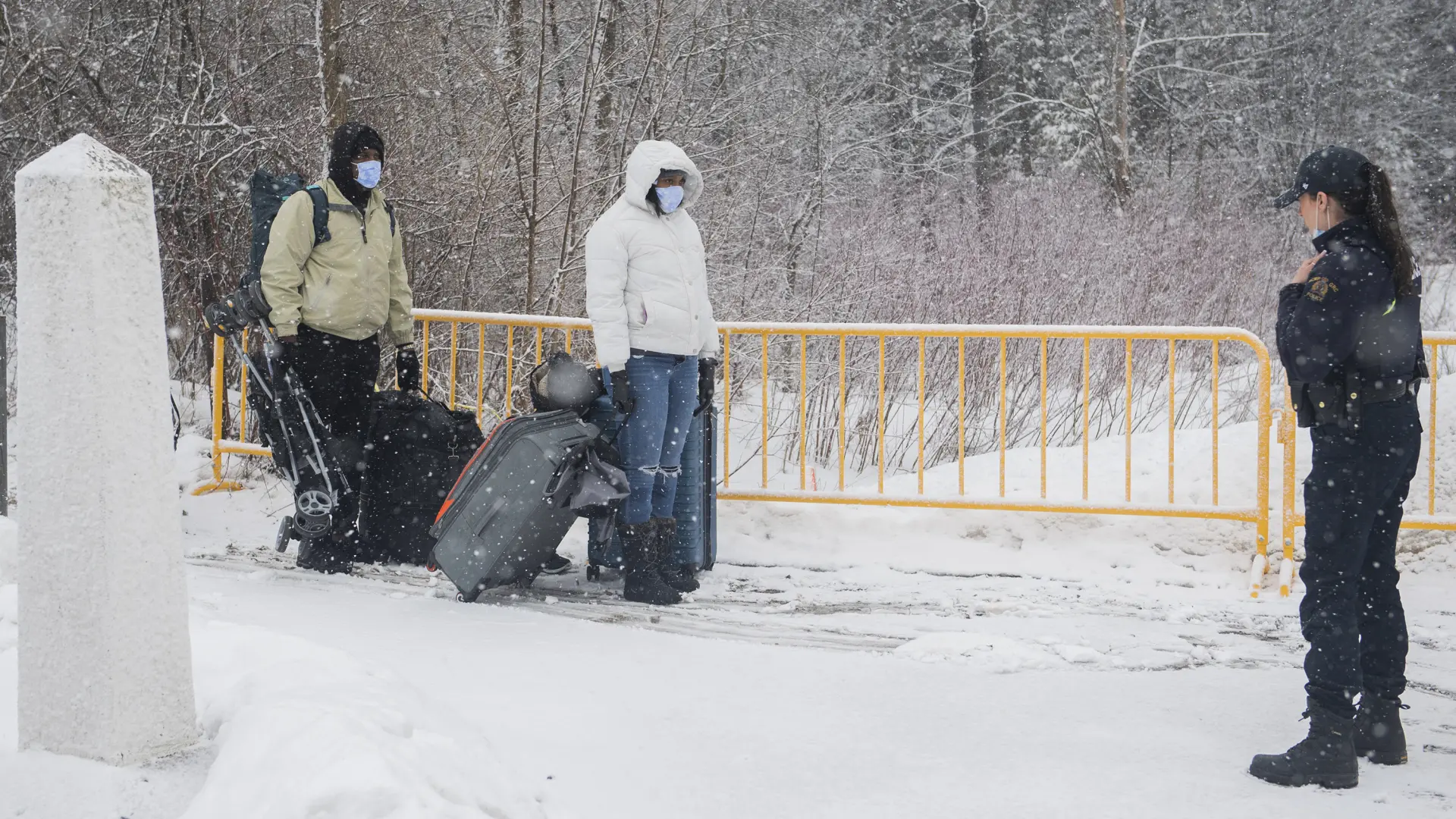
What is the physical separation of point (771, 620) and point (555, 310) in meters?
5.04

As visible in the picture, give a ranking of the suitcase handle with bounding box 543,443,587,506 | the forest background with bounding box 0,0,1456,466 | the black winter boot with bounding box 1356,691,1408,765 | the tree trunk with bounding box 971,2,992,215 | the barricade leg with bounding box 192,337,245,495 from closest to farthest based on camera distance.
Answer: the black winter boot with bounding box 1356,691,1408,765, the suitcase handle with bounding box 543,443,587,506, the barricade leg with bounding box 192,337,245,495, the forest background with bounding box 0,0,1456,466, the tree trunk with bounding box 971,2,992,215

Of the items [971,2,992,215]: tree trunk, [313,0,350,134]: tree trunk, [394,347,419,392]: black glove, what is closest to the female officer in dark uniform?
[394,347,419,392]: black glove

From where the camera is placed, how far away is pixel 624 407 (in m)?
5.97

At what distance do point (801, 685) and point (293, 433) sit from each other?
2.91m

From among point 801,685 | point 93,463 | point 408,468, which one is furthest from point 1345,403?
point 408,468

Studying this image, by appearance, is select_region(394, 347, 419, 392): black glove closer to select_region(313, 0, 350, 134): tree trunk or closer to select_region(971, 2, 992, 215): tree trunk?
select_region(313, 0, 350, 134): tree trunk

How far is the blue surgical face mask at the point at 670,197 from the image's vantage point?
6027 millimetres

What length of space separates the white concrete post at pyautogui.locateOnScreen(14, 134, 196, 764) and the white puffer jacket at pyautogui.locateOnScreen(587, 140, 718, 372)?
3.05 metres

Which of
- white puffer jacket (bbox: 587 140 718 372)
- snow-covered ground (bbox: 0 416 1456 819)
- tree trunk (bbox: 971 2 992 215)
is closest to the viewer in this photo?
snow-covered ground (bbox: 0 416 1456 819)

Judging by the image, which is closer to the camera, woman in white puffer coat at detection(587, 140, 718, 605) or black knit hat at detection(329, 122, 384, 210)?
woman in white puffer coat at detection(587, 140, 718, 605)

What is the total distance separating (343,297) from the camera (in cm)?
613

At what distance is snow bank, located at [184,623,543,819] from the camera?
2.76 metres

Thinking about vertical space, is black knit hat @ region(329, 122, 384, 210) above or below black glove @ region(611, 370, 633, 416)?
above

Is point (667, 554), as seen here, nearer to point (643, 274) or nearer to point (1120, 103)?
point (643, 274)
